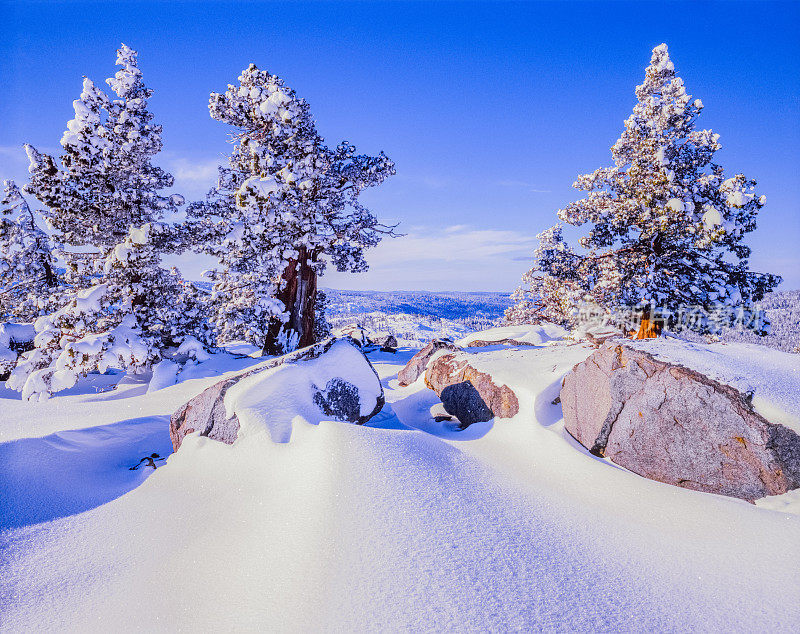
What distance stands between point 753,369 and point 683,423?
104 centimetres

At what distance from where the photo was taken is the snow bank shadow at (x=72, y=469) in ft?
10.6

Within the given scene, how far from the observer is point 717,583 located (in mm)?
2164

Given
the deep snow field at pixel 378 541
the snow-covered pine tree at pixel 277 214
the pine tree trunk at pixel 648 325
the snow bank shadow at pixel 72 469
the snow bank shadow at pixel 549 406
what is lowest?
the snow bank shadow at pixel 72 469

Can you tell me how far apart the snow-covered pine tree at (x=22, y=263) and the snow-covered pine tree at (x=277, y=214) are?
828cm

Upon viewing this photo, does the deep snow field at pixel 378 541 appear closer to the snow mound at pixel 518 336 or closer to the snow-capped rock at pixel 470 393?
the snow-capped rock at pixel 470 393

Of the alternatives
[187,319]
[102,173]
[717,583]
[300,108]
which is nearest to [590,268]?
[300,108]

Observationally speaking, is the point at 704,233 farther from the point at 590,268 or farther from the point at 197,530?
the point at 197,530

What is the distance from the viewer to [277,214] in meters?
10.7

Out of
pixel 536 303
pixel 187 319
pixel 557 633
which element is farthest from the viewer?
pixel 536 303

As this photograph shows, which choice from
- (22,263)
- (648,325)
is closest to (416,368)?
(648,325)

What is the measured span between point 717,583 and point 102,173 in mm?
14066

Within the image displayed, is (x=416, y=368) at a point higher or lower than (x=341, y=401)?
lower

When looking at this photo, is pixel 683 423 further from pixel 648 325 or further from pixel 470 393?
pixel 648 325

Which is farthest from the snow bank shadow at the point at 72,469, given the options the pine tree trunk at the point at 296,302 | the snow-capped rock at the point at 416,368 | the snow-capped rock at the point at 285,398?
the pine tree trunk at the point at 296,302
